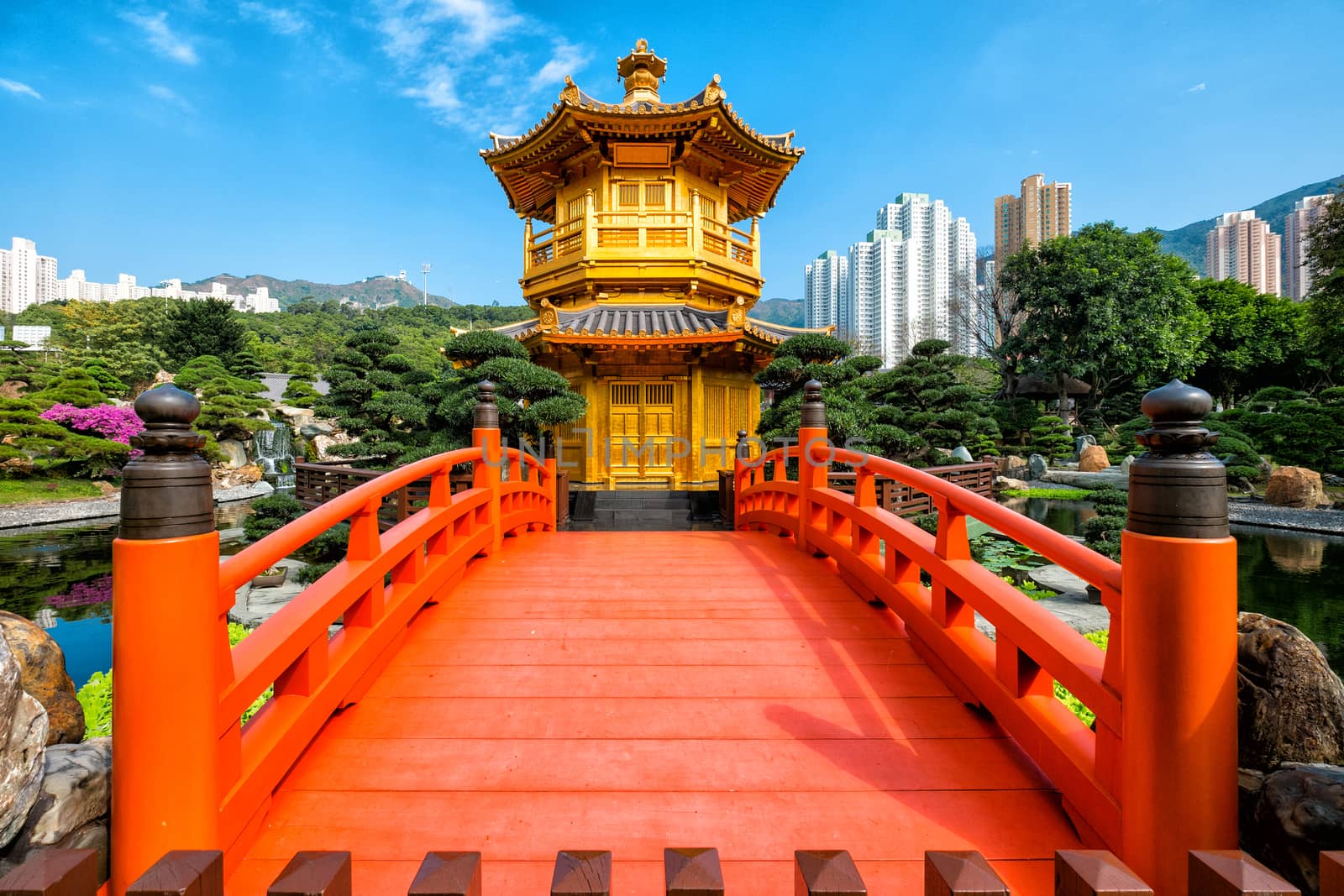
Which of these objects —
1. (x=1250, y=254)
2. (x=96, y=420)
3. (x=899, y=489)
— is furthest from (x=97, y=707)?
(x=1250, y=254)

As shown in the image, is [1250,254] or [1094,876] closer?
[1094,876]

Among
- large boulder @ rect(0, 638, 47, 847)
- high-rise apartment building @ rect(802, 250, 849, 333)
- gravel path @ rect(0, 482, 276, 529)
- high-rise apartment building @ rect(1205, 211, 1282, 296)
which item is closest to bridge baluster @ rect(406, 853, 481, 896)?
large boulder @ rect(0, 638, 47, 847)

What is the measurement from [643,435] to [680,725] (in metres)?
10.1

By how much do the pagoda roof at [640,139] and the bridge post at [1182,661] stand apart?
1183 centimetres

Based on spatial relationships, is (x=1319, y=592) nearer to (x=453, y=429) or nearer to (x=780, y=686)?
(x=780, y=686)

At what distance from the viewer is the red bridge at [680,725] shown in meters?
1.49

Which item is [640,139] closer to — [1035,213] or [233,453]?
[233,453]

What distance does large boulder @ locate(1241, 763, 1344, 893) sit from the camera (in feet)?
5.29

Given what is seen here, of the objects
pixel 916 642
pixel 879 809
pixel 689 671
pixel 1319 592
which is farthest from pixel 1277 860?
pixel 1319 592

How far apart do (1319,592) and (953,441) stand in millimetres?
6468

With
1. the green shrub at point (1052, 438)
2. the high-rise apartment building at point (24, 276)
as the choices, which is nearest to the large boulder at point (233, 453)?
the green shrub at point (1052, 438)

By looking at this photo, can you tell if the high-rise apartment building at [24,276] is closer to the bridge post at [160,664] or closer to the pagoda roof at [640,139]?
the pagoda roof at [640,139]

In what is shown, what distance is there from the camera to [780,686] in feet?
8.67

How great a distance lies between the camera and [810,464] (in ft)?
15.4
